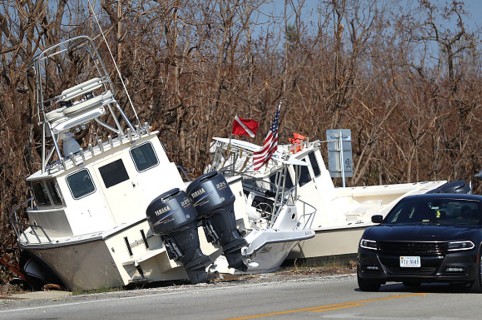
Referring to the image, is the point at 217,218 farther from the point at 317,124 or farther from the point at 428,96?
the point at 428,96

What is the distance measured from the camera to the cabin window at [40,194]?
2245cm

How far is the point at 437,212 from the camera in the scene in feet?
55.6

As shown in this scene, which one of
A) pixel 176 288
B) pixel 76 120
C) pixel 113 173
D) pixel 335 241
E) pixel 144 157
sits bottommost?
pixel 335 241

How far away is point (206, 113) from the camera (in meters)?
34.2

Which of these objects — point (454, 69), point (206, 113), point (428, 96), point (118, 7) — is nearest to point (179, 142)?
point (206, 113)

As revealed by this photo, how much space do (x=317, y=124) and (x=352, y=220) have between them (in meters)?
11.1

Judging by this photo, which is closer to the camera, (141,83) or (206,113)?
(141,83)

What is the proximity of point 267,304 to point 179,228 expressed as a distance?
4988 millimetres

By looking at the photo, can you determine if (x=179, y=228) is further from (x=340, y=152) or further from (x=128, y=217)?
(x=340, y=152)

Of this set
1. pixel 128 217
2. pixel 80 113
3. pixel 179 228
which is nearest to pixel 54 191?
pixel 128 217

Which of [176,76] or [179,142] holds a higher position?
[176,76]

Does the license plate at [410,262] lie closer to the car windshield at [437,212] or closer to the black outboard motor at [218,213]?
the car windshield at [437,212]

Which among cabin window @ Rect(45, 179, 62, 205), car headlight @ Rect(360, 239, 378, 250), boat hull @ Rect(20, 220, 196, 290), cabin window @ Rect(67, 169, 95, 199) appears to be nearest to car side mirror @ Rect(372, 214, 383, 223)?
car headlight @ Rect(360, 239, 378, 250)

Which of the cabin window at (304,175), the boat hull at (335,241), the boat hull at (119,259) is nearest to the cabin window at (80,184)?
the boat hull at (119,259)
